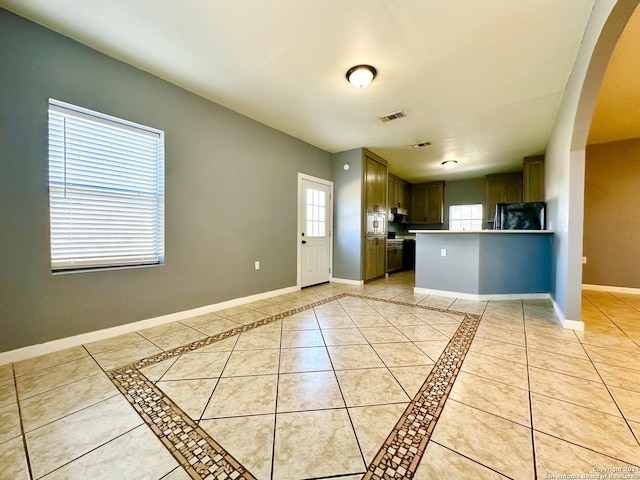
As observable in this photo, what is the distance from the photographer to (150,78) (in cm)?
265

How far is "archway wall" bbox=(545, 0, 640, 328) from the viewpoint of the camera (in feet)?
5.55

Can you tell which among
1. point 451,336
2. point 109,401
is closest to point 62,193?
point 109,401

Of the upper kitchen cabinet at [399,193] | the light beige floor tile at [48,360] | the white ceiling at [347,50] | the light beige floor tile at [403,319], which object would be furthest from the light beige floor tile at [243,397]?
the upper kitchen cabinet at [399,193]

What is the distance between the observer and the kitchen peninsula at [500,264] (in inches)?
147

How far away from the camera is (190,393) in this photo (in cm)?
157

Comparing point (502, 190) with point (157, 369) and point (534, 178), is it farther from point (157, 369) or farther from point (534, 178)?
point (157, 369)

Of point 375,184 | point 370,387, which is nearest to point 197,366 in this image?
point 370,387

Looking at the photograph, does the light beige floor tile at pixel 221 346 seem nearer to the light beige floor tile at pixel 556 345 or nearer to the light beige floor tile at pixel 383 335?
the light beige floor tile at pixel 383 335

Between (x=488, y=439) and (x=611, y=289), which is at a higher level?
(x=611, y=289)

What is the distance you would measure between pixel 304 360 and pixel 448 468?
3.69 ft

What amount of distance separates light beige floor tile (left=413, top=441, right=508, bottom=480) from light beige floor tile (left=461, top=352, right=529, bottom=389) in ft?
2.67

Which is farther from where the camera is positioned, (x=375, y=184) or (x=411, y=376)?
(x=375, y=184)

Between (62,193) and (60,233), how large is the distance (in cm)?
34

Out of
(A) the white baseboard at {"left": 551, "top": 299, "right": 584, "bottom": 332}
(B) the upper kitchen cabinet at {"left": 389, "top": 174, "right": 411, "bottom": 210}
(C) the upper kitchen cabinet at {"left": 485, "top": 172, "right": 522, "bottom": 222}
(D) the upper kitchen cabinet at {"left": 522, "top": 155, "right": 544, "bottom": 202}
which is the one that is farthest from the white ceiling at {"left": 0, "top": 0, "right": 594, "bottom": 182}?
(B) the upper kitchen cabinet at {"left": 389, "top": 174, "right": 411, "bottom": 210}
